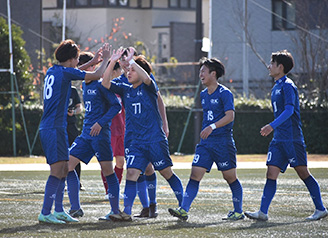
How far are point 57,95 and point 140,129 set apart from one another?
99 cm

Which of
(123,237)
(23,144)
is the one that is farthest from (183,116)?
(123,237)

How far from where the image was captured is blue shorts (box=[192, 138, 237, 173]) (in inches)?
316

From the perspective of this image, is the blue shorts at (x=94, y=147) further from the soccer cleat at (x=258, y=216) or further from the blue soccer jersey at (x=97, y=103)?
the soccer cleat at (x=258, y=216)

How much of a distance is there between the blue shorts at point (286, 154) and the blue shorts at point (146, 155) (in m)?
1.23

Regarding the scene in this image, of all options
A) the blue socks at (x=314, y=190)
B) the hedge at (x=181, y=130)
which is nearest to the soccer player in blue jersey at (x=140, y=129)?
the blue socks at (x=314, y=190)

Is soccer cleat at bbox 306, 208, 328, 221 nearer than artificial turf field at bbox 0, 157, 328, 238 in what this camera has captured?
No

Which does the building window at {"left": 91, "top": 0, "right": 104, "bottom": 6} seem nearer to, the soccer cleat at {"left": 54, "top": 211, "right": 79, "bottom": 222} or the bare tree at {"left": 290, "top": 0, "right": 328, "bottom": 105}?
the bare tree at {"left": 290, "top": 0, "right": 328, "bottom": 105}

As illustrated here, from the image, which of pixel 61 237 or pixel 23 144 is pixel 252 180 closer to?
pixel 61 237

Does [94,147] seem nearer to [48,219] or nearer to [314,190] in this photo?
[48,219]

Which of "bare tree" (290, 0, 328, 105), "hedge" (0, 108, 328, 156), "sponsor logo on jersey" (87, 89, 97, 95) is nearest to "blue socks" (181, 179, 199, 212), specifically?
"sponsor logo on jersey" (87, 89, 97, 95)

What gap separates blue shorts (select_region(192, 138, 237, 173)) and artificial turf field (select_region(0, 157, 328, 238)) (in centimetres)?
62

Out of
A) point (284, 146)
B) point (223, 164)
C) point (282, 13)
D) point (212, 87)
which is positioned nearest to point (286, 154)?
point (284, 146)

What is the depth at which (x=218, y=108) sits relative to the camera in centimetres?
809

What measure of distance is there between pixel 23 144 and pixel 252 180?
9878 millimetres
